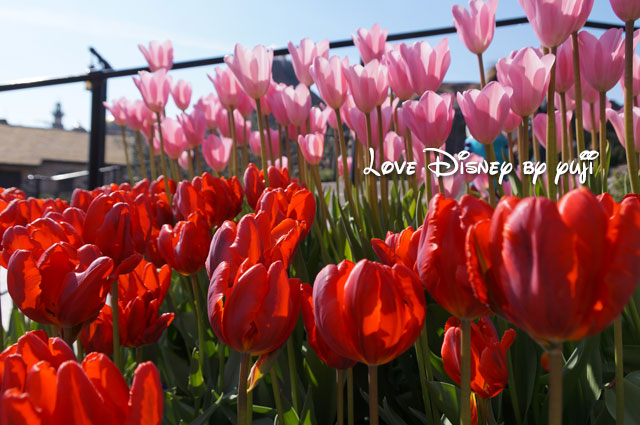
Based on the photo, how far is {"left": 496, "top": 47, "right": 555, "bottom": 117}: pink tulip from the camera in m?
0.99

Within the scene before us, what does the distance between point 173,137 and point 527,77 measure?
61.5 inches

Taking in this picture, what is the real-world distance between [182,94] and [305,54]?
743 mm

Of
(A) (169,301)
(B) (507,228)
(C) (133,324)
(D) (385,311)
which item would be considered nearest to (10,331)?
(A) (169,301)

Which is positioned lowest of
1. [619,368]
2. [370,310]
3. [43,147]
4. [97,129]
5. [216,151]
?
[619,368]

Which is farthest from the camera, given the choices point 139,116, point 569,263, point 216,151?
point 139,116

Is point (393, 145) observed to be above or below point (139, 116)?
below

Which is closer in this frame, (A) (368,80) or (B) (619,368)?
(B) (619,368)

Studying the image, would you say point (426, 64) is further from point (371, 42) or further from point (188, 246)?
point (188, 246)

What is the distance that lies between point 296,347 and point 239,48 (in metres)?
0.89

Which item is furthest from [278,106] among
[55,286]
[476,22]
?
[55,286]

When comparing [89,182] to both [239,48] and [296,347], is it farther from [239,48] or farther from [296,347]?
[296,347]

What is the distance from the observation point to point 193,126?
2166mm

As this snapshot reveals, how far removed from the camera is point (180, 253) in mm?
1023

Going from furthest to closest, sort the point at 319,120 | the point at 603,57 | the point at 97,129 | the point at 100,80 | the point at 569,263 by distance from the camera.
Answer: the point at 97,129 → the point at 100,80 → the point at 319,120 → the point at 603,57 → the point at 569,263
